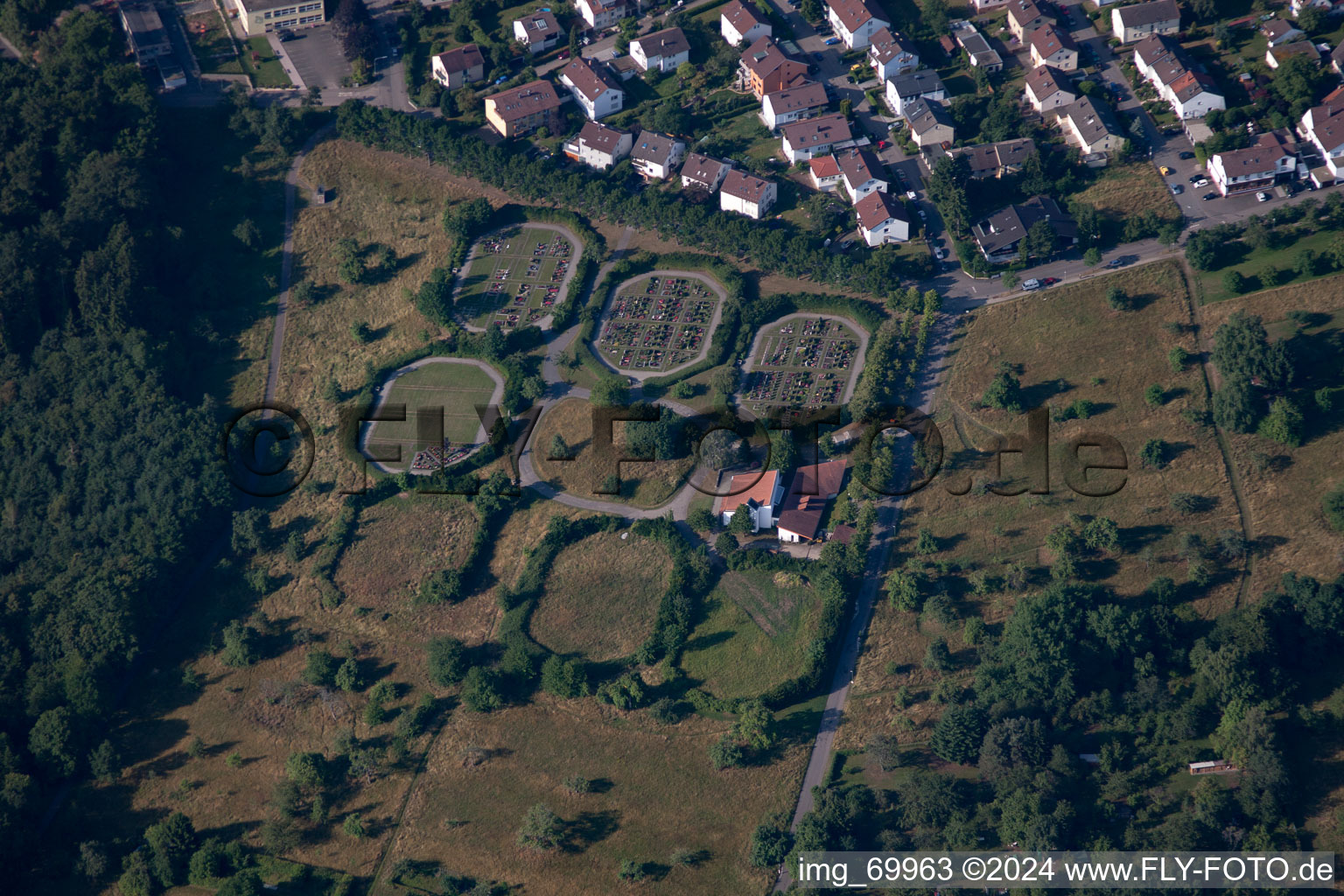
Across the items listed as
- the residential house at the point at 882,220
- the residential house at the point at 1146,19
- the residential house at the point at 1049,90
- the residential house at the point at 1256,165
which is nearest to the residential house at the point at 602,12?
the residential house at the point at 882,220

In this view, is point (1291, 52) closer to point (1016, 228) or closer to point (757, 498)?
point (1016, 228)

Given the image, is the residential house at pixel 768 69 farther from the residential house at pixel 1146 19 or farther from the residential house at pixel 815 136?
the residential house at pixel 1146 19

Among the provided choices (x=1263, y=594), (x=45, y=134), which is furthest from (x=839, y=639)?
(x=45, y=134)

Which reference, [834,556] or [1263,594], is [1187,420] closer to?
[1263,594]

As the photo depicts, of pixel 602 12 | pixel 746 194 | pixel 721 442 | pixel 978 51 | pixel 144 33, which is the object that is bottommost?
pixel 721 442

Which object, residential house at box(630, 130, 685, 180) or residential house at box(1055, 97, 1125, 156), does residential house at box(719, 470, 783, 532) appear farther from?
residential house at box(1055, 97, 1125, 156)

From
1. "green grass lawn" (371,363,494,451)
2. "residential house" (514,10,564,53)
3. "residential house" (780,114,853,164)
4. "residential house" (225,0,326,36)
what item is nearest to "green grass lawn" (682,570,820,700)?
"green grass lawn" (371,363,494,451)

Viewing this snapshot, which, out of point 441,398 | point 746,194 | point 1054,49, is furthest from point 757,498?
point 1054,49
